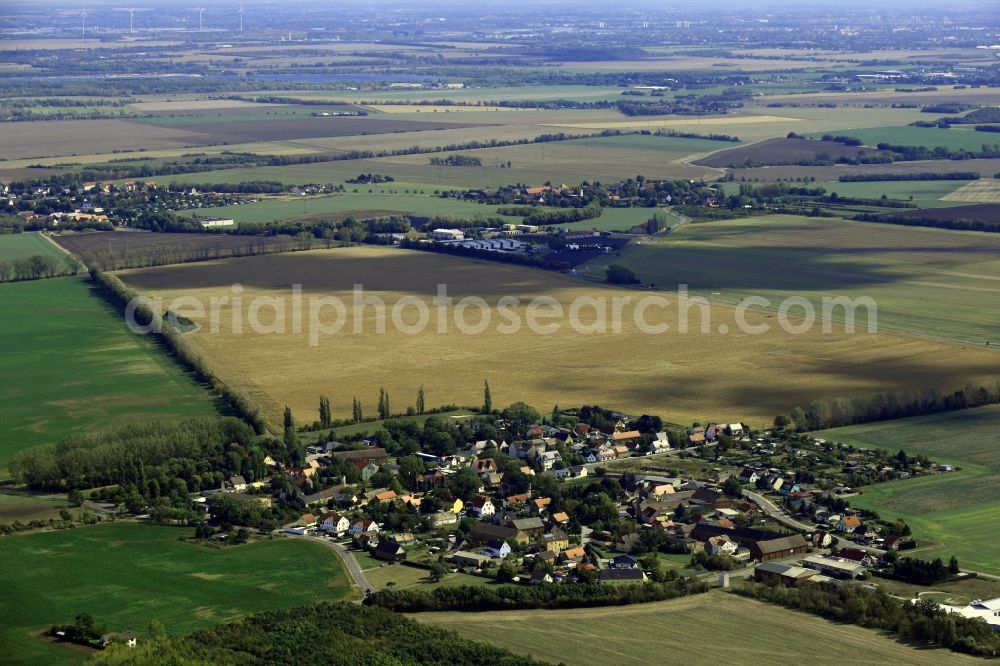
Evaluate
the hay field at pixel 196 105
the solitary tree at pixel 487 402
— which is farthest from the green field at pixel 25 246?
the hay field at pixel 196 105

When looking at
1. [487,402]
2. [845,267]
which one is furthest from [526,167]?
[487,402]

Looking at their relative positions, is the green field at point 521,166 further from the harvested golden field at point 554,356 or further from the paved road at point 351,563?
the paved road at point 351,563

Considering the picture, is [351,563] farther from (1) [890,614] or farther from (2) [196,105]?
(2) [196,105]

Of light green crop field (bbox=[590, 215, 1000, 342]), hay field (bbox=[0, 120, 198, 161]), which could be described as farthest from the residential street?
hay field (bbox=[0, 120, 198, 161])

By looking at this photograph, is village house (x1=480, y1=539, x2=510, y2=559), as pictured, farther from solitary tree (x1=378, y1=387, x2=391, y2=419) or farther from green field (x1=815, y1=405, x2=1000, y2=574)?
solitary tree (x1=378, y1=387, x2=391, y2=419)

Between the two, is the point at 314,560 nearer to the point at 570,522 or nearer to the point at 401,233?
the point at 570,522

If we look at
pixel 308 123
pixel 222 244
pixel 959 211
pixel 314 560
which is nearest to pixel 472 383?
pixel 314 560
